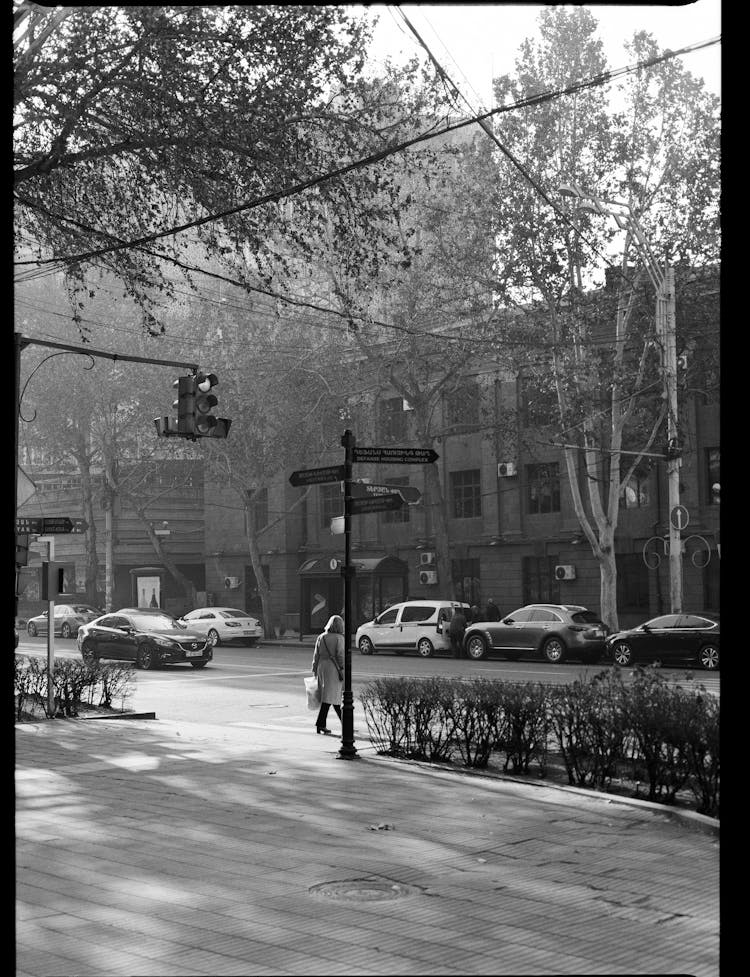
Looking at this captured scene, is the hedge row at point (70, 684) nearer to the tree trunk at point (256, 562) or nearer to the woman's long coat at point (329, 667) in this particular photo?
the woman's long coat at point (329, 667)

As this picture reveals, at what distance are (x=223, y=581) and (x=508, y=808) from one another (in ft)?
156

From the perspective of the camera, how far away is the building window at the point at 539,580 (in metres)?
40.4

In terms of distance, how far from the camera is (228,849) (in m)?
7.69

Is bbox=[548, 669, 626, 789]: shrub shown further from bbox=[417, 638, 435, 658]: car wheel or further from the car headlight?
bbox=[417, 638, 435, 658]: car wheel

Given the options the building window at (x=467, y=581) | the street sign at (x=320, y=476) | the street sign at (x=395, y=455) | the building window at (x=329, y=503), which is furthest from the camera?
the building window at (x=329, y=503)

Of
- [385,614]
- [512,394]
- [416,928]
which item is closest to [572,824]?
[416,928]

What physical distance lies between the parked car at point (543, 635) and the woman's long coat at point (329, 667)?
1653 cm

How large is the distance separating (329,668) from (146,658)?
49.2 ft

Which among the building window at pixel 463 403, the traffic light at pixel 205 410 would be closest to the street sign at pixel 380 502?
the traffic light at pixel 205 410

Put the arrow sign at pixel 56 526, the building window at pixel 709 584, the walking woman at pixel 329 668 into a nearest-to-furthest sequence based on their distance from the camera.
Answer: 1. the walking woman at pixel 329 668
2. the arrow sign at pixel 56 526
3. the building window at pixel 709 584

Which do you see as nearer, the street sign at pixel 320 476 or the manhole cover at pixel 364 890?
the manhole cover at pixel 364 890

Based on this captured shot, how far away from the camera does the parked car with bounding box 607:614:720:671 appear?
26875mm

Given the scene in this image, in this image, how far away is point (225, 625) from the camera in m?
41.0
